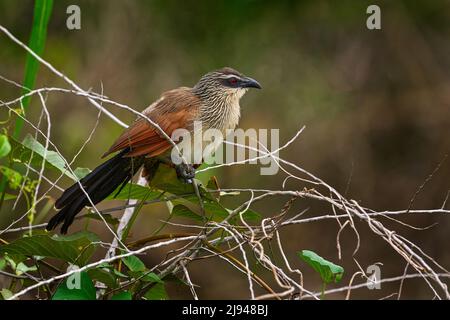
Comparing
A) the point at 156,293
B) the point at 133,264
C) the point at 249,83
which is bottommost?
the point at 156,293

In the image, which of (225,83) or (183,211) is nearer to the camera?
(183,211)

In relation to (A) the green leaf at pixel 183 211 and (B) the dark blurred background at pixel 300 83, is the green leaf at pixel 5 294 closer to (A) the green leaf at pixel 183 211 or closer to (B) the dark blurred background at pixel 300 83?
(A) the green leaf at pixel 183 211

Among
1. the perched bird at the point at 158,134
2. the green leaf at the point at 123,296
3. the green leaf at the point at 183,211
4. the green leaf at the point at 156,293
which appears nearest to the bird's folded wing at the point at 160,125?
the perched bird at the point at 158,134

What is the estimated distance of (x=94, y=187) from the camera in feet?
8.05

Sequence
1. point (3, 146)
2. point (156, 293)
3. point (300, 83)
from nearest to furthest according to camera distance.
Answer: point (3, 146) → point (156, 293) → point (300, 83)

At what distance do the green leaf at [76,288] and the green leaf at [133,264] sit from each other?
0.10 meters

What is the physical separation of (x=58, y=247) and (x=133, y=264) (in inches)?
7.5

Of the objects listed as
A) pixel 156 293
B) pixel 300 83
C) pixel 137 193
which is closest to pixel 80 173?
pixel 137 193

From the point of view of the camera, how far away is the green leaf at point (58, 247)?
1.85m

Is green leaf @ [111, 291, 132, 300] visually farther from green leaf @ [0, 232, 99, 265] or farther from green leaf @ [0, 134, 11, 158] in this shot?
green leaf @ [0, 134, 11, 158]

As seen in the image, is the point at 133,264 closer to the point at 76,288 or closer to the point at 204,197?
the point at 76,288

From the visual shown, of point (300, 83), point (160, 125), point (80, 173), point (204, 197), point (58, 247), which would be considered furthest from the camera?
point (300, 83)
